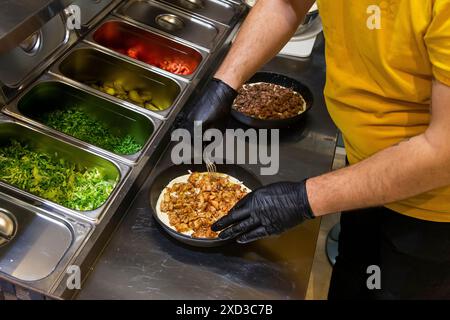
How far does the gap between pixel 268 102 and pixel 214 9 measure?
2.68ft

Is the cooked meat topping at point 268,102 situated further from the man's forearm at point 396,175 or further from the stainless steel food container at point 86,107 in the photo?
the man's forearm at point 396,175

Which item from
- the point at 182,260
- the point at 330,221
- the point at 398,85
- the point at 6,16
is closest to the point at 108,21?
the point at 6,16

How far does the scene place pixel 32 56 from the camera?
6.19ft

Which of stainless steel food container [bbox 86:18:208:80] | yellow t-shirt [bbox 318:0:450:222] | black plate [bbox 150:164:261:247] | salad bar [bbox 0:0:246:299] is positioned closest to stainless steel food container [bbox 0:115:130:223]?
salad bar [bbox 0:0:246:299]

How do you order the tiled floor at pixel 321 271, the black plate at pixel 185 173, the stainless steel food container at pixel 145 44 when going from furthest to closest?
the tiled floor at pixel 321 271, the stainless steel food container at pixel 145 44, the black plate at pixel 185 173

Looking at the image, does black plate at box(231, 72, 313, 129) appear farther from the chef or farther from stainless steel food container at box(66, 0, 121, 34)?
stainless steel food container at box(66, 0, 121, 34)

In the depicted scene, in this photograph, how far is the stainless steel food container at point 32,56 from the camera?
5.78 feet

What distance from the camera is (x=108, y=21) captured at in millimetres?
2207

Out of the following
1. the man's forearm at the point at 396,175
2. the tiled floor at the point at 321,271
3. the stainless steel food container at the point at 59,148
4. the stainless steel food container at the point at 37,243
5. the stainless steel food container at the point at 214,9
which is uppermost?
the man's forearm at the point at 396,175

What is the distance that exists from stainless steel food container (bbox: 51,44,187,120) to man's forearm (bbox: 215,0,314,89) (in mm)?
296

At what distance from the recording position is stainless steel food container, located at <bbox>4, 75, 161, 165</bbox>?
1829 mm

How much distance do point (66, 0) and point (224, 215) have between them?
777 mm

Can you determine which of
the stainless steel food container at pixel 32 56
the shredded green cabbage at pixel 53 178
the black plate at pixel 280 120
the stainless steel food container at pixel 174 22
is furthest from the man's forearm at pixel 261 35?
the stainless steel food container at pixel 32 56

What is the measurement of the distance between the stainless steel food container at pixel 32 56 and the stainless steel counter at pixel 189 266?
62cm
